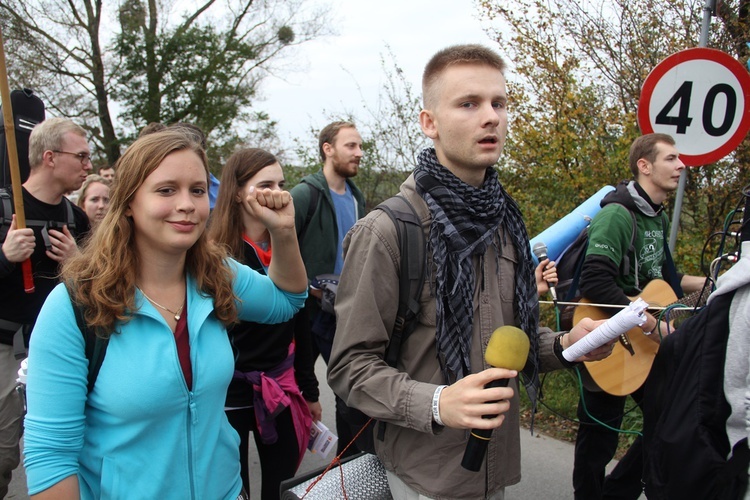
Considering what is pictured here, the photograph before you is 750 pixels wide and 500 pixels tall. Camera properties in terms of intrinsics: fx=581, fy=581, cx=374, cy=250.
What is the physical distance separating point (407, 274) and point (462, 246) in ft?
0.65

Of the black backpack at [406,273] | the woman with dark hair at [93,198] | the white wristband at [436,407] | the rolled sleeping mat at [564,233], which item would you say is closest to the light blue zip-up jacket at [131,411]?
the black backpack at [406,273]

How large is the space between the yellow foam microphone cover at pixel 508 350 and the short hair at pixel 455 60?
0.90 meters

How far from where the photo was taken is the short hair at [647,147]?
384 cm

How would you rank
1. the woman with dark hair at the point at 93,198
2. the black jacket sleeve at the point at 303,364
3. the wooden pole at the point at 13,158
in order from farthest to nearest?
the woman with dark hair at the point at 93,198
the black jacket sleeve at the point at 303,364
the wooden pole at the point at 13,158

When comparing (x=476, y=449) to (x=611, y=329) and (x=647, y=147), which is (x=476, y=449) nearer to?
(x=611, y=329)

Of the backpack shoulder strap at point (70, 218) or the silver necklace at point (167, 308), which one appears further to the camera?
the backpack shoulder strap at point (70, 218)

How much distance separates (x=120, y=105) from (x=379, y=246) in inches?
801

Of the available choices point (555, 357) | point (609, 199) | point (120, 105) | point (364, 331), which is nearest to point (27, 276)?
point (364, 331)

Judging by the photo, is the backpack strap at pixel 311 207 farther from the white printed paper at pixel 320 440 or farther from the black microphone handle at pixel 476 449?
the black microphone handle at pixel 476 449

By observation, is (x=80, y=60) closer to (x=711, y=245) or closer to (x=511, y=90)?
(x=511, y=90)

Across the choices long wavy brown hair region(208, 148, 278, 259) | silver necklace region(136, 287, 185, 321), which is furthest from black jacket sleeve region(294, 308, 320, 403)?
silver necklace region(136, 287, 185, 321)

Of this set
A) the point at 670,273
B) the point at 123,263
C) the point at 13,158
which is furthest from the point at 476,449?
the point at 670,273

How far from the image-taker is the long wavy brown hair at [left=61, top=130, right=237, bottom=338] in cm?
162

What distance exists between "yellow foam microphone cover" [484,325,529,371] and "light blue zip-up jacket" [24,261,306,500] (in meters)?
0.86
